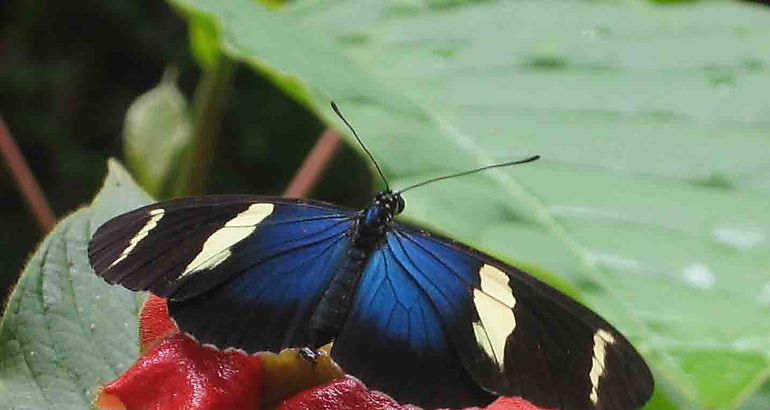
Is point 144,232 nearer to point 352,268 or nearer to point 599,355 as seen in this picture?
point 352,268

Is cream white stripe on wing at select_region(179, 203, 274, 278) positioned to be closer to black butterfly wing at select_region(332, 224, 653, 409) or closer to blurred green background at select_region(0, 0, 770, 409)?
black butterfly wing at select_region(332, 224, 653, 409)

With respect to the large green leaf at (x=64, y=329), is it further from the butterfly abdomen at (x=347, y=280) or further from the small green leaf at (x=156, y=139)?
the small green leaf at (x=156, y=139)

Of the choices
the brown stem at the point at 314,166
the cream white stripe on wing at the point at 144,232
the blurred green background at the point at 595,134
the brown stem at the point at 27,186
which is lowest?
the brown stem at the point at 314,166

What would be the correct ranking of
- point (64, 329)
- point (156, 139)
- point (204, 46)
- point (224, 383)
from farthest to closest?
1. point (204, 46)
2. point (156, 139)
3. point (64, 329)
4. point (224, 383)

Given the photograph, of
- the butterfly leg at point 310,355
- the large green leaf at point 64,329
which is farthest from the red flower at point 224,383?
the large green leaf at point 64,329

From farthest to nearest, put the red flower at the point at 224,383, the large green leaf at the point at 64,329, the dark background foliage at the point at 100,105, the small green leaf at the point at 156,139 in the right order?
the dark background foliage at the point at 100,105
the small green leaf at the point at 156,139
the large green leaf at the point at 64,329
the red flower at the point at 224,383

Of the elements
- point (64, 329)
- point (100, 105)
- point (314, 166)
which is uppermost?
point (64, 329)

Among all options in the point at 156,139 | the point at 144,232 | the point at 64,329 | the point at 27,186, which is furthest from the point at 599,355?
the point at 27,186

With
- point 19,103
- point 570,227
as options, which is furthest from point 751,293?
point 19,103

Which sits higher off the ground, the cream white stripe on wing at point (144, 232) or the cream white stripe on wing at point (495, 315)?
the cream white stripe on wing at point (144, 232)
